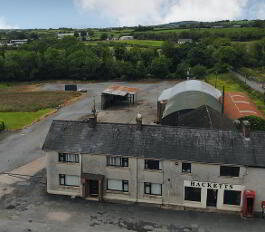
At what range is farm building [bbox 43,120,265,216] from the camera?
97.7ft

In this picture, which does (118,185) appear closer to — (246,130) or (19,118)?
(246,130)

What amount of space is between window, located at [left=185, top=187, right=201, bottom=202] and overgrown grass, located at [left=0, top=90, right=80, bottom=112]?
44.9m

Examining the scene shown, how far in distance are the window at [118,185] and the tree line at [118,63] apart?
74264 millimetres

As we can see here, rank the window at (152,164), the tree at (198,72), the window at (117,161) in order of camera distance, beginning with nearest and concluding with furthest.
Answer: the window at (152,164), the window at (117,161), the tree at (198,72)

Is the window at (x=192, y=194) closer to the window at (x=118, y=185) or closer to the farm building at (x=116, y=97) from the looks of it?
the window at (x=118, y=185)

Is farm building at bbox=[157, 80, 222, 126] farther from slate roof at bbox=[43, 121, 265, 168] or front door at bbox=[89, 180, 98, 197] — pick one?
front door at bbox=[89, 180, 98, 197]

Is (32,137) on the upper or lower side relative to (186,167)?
lower

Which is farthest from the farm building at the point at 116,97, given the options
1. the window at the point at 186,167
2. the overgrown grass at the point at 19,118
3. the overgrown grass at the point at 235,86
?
the window at the point at 186,167

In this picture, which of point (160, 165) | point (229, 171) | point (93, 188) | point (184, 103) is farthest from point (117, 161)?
point (184, 103)

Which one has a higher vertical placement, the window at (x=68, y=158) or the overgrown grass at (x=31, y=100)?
the window at (x=68, y=158)

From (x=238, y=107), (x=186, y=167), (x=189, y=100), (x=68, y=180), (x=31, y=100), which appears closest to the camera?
(x=186, y=167)

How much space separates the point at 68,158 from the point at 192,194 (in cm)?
1152

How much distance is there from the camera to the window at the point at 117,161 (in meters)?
31.6

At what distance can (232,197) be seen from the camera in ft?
99.7
